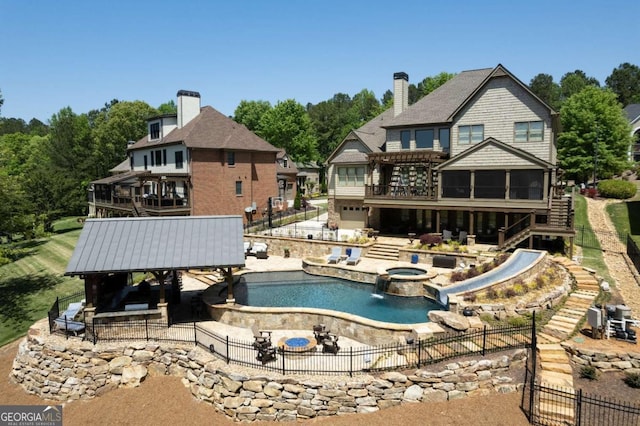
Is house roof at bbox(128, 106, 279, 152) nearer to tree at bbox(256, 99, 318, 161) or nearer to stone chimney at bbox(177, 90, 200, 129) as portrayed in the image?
stone chimney at bbox(177, 90, 200, 129)

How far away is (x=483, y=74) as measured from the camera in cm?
3547

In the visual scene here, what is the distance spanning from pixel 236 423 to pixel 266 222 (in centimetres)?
2659

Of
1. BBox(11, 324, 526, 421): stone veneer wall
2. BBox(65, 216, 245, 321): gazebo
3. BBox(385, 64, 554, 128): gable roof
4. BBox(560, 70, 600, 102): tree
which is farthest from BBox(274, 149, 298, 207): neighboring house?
BBox(560, 70, 600, 102): tree

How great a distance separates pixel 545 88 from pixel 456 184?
88541 mm

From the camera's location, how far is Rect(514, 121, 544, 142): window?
1114 inches

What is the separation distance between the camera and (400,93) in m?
37.0

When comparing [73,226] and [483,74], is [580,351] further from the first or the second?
[73,226]

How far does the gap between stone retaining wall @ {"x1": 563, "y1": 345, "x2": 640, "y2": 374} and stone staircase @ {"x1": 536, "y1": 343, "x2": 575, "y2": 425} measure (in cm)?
58

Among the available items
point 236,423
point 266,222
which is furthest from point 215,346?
point 266,222

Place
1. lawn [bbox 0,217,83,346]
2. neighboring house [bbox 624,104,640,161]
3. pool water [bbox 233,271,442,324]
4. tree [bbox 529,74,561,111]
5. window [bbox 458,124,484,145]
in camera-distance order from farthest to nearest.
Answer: tree [bbox 529,74,561,111] → neighboring house [bbox 624,104,640,161] → window [bbox 458,124,484,145] → lawn [bbox 0,217,83,346] → pool water [bbox 233,271,442,324]

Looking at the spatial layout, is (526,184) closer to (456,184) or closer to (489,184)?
(489,184)

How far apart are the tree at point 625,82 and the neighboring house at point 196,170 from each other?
97025 millimetres

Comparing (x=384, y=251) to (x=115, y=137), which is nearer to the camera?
(x=384, y=251)

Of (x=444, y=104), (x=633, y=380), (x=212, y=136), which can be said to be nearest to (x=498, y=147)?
(x=444, y=104)
